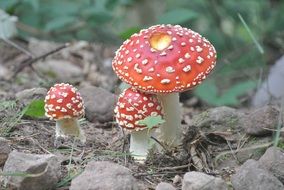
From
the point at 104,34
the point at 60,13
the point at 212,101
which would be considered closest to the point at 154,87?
the point at 212,101

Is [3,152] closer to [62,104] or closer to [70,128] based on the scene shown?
[62,104]

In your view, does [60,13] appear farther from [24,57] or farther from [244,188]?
[244,188]

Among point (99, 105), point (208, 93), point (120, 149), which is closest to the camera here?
point (120, 149)

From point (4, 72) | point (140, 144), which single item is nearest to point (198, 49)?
point (140, 144)

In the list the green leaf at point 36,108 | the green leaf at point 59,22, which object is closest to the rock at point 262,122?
the green leaf at point 36,108

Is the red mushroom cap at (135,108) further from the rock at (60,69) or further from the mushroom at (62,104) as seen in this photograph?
the rock at (60,69)
